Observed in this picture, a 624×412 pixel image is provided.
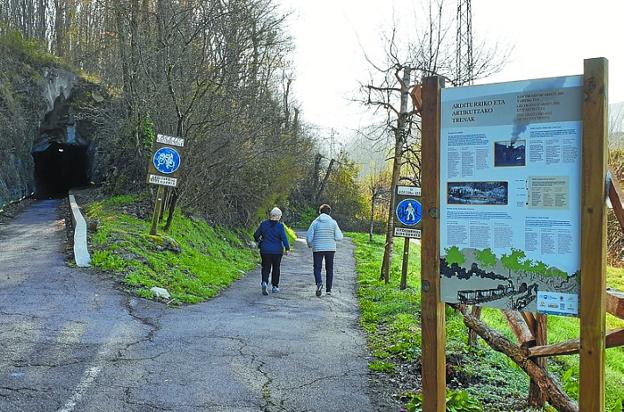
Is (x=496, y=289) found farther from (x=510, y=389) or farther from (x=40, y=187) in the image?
(x=40, y=187)

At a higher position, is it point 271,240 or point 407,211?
point 407,211

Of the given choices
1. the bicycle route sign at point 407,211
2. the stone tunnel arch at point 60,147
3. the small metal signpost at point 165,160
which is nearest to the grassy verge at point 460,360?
the bicycle route sign at point 407,211

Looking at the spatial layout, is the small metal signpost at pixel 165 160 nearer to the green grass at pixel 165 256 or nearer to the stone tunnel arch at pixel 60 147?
the green grass at pixel 165 256

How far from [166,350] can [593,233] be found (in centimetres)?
490

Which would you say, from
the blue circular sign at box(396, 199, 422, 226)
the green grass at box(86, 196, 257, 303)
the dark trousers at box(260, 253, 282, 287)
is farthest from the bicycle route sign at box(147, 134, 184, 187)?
the blue circular sign at box(396, 199, 422, 226)

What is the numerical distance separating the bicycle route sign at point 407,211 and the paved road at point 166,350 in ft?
6.14

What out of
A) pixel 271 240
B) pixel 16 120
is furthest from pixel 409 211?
pixel 16 120

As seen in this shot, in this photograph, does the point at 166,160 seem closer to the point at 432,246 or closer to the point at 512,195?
the point at 432,246

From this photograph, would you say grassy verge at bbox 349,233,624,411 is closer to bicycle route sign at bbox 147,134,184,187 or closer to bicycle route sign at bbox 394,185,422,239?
bicycle route sign at bbox 394,185,422,239

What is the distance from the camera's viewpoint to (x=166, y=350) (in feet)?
22.0

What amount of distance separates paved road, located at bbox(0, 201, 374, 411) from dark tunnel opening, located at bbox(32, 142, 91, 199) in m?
25.8

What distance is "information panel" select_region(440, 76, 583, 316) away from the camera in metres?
3.55

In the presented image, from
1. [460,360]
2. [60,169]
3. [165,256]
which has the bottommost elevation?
[460,360]

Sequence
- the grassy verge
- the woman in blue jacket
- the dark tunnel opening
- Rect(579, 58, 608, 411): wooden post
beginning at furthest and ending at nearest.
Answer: the dark tunnel opening
the woman in blue jacket
the grassy verge
Rect(579, 58, 608, 411): wooden post
